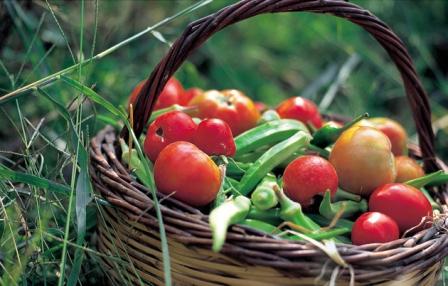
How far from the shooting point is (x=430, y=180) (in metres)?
1.51

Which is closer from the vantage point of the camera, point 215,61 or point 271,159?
point 271,159

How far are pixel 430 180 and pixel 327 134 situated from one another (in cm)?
29

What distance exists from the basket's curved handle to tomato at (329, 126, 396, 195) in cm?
21

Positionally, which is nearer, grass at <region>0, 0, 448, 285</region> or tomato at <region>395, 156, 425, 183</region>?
tomato at <region>395, 156, 425, 183</region>

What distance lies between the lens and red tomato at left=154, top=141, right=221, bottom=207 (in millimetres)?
1282

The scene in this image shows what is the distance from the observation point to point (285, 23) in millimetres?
3102

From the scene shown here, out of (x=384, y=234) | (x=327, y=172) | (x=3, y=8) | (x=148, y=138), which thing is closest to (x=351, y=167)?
(x=327, y=172)

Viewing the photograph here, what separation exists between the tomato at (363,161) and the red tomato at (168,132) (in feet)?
1.21

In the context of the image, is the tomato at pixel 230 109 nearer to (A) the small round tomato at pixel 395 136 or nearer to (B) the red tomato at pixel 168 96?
(B) the red tomato at pixel 168 96

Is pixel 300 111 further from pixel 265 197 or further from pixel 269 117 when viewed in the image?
pixel 265 197

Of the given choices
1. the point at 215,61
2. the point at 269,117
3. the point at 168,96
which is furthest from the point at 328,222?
the point at 215,61

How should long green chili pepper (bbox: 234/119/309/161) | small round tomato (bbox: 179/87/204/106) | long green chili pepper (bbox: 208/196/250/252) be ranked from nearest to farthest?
1. long green chili pepper (bbox: 208/196/250/252)
2. long green chili pepper (bbox: 234/119/309/161)
3. small round tomato (bbox: 179/87/204/106)

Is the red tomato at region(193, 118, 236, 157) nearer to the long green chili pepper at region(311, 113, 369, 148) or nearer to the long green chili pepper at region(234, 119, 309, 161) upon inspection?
the long green chili pepper at region(234, 119, 309, 161)

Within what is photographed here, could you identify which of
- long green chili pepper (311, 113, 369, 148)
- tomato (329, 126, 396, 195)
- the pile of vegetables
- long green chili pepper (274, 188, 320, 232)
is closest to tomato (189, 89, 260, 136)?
the pile of vegetables
